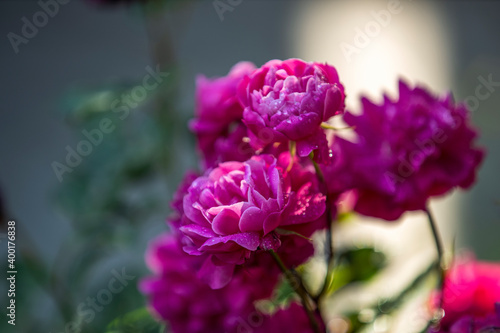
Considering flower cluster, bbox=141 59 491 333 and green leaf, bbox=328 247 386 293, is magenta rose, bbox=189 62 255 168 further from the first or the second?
green leaf, bbox=328 247 386 293

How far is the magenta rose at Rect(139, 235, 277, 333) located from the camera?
32 cm

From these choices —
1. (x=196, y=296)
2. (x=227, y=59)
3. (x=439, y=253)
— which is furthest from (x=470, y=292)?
(x=227, y=59)

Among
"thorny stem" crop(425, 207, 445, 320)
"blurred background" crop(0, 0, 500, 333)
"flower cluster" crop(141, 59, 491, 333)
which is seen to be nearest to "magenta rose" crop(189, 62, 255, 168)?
"flower cluster" crop(141, 59, 491, 333)

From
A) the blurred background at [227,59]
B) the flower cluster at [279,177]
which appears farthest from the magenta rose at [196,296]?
the blurred background at [227,59]

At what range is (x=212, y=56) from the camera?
59.8 inches

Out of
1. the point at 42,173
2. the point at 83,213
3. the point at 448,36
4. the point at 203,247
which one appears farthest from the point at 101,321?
the point at 448,36

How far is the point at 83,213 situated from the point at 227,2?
102 cm

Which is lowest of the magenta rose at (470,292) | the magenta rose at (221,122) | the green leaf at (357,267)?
the green leaf at (357,267)

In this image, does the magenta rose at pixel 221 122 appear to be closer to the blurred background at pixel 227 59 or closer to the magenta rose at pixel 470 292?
the magenta rose at pixel 470 292

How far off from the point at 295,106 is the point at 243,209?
0.05 m

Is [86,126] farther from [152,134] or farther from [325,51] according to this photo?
[325,51]

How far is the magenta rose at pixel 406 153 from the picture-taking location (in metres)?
0.33

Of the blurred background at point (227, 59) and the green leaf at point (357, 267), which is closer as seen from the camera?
the green leaf at point (357, 267)

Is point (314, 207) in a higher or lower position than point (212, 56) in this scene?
higher
